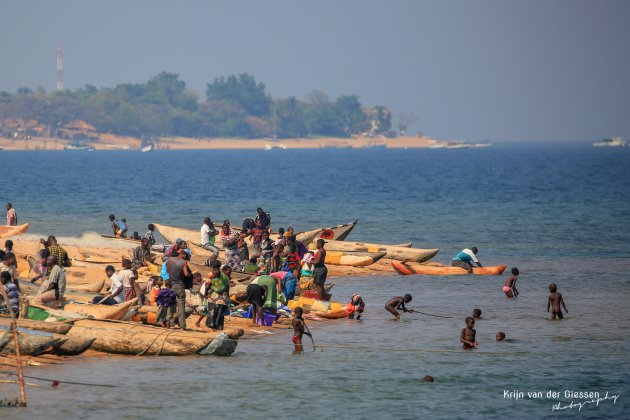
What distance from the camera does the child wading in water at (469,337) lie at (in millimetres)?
24925

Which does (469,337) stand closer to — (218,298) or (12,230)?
(218,298)

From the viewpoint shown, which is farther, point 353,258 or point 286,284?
point 353,258

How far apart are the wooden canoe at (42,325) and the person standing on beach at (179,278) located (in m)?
2.60

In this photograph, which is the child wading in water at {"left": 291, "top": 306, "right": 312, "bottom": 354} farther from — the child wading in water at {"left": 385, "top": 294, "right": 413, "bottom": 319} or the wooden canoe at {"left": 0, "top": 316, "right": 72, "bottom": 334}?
the child wading in water at {"left": 385, "top": 294, "right": 413, "bottom": 319}

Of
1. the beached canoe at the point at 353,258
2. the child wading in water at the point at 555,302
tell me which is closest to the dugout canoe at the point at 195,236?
the beached canoe at the point at 353,258

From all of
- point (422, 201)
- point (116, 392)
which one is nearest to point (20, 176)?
point (422, 201)

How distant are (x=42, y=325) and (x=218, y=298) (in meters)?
4.19

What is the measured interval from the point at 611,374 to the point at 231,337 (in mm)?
8390

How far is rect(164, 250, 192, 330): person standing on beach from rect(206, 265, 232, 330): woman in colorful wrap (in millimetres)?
719

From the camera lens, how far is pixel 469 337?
2502 cm

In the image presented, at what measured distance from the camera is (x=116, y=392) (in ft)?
67.4

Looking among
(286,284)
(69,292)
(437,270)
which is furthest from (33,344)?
(437,270)

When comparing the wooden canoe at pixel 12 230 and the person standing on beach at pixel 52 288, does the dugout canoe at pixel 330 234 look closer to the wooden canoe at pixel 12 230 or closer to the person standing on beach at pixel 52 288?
the wooden canoe at pixel 12 230

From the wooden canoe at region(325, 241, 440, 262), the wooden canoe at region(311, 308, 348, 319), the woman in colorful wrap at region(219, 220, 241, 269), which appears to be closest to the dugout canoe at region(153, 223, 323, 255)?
the wooden canoe at region(325, 241, 440, 262)
